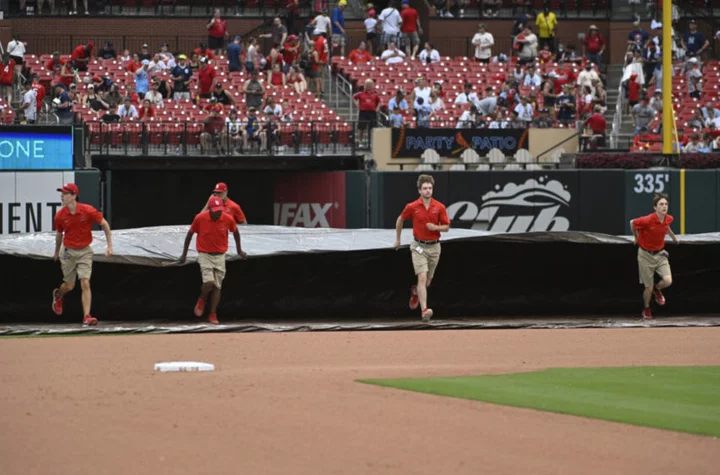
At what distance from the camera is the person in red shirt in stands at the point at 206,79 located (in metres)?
31.7

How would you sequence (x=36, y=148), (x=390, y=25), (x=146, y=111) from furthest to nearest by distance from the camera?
(x=390, y=25)
(x=146, y=111)
(x=36, y=148)

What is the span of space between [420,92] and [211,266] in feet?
56.4

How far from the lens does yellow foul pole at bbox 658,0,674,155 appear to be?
28.6 meters

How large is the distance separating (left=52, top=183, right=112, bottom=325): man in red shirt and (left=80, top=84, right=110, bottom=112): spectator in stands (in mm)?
14520

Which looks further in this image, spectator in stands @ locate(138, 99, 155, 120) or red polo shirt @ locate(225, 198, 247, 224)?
spectator in stands @ locate(138, 99, 155, 120)

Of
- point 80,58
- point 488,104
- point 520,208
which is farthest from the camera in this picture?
point 80,58

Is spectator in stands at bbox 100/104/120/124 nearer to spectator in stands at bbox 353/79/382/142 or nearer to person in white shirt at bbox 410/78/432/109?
spectator in stands at bbox 353/79/382/142

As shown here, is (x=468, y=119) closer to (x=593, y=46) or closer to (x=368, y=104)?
(x=368, y=104)

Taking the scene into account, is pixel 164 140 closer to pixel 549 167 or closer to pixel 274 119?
pixel 274 119

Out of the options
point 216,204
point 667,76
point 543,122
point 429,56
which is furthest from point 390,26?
point 216,204

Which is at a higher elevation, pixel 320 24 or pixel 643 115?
pixel 320 24

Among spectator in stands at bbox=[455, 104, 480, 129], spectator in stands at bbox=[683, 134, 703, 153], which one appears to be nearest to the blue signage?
spectator in stands at bbox=[455, 104, 480, 129]

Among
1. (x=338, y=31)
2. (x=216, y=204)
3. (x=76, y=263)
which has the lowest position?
(x=76, y=263)

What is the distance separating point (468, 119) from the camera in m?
31.8
